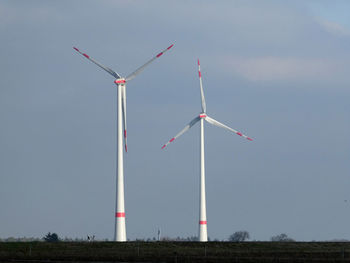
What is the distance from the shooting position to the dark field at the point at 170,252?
270 feet

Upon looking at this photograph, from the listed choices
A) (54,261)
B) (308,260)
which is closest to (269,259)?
(308,260)

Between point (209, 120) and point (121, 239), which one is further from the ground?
point (209, 120)

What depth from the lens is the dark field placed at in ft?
270

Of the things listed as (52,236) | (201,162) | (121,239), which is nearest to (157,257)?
(121,239)

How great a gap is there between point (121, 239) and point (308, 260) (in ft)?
150

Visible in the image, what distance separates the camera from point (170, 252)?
96.4 meters

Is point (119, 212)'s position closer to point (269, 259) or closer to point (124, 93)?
point (124, 93)

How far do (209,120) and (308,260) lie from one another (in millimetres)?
69857

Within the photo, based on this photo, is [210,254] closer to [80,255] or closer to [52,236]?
[80,255]

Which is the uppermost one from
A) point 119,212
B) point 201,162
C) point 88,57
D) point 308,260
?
point 88,57

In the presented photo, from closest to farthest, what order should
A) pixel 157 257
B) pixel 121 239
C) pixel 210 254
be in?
pixel 157 257 < pixel 210 254 < pixel 121 239

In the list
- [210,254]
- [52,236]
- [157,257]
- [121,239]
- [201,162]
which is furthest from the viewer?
[52,236]

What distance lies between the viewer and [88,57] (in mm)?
121125

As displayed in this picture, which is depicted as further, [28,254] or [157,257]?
[28,254]
